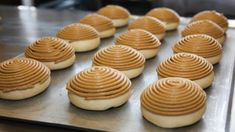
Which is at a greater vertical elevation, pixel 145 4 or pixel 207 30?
pixel 207 30

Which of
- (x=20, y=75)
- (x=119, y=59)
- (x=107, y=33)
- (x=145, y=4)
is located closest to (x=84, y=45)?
(x=107, y=33)

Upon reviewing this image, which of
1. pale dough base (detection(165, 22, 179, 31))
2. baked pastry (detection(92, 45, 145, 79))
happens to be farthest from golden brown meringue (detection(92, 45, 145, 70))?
pale dough base (detection(165, 22, 179, 31))

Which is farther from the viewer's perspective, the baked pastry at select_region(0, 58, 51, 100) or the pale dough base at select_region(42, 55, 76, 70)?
the pale dough base at select_region(42, 55, 76, 70)

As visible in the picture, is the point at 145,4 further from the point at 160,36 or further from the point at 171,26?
the point at 160,36

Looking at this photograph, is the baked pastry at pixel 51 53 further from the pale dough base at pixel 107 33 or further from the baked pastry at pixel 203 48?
the baked pastry at pixel 203 48

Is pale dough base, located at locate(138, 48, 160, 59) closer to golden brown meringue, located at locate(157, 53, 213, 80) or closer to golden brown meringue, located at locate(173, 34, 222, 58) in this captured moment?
golden brown meringue, located at locate(173, 34, 222, 58)

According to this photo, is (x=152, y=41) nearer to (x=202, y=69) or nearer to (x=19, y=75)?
(x=202, y=69)
